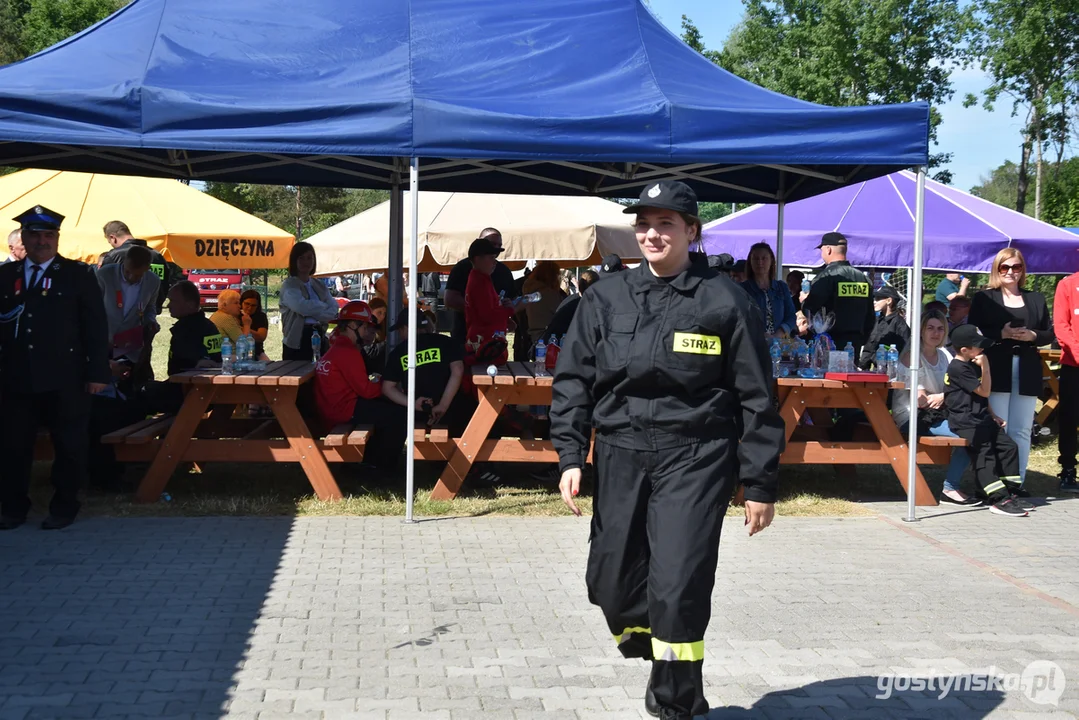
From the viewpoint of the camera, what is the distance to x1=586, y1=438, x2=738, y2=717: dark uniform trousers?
→ 348cm

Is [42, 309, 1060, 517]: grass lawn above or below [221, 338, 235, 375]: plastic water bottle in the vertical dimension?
below

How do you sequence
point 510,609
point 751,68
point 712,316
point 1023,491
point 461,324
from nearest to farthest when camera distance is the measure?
point 712,316
point 510,609
point 1023,491
point 461,324
point 751,68

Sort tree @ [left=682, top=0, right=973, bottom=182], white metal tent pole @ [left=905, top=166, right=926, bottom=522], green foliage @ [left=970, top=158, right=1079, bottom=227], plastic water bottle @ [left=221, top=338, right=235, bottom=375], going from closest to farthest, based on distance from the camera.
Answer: white metal tent pole @ [left=905, top=166, right=926, bottom=522] < plastic water bottle @ [left=221, top=338, right=235, bottom=375] < green foliage @ [left=970, top=158, right=1079, bottom=227] < tree @ [left=682, top=0, right=973, bottom=182]

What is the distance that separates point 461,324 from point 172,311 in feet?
9.33

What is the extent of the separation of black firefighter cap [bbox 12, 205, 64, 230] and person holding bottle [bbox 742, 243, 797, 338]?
17.0 ft

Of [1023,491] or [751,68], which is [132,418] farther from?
[751,68]

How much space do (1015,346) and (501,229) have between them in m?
6.21

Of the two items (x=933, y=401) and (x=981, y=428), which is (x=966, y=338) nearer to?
(x=933, y=401)

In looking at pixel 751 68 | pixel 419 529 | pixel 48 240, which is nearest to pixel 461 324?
pixel 419 529

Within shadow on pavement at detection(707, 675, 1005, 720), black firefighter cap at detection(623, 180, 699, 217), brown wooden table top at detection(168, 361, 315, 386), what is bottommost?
shadow on pavement at detection(707, 675, 1005, 720)

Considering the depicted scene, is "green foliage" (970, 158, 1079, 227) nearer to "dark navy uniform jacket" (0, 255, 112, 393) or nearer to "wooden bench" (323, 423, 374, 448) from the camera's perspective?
"wooden bench" (323, 423, 374, 448)

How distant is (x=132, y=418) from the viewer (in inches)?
316

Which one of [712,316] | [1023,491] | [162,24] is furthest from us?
[1023,491]

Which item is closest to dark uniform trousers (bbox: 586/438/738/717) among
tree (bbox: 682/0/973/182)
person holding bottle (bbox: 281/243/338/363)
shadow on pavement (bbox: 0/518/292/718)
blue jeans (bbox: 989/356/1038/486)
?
shadow on pavement (bbox: 0/518/292/718)
